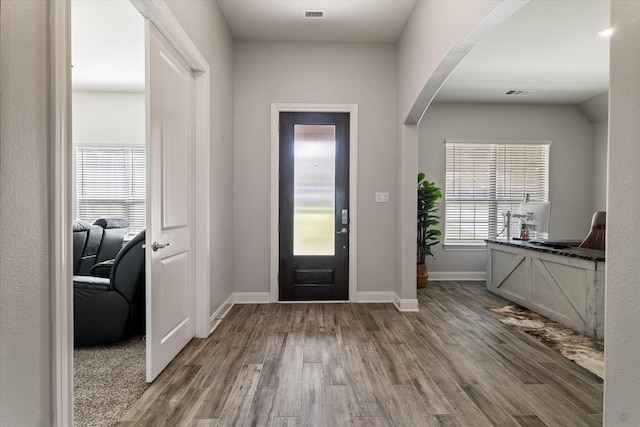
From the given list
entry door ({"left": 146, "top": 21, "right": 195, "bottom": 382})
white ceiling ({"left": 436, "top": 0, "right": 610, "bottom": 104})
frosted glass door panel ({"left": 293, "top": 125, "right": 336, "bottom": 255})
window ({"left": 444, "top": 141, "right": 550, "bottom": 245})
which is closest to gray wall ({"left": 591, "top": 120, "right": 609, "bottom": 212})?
white ceiling ({"left": 436, "top": 0, "right": 610, "bottom": 104})

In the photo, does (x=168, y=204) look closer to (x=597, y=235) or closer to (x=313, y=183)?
(x=313, y=183)

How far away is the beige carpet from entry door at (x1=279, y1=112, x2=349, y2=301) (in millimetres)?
1847

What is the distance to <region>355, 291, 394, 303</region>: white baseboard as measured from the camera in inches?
164

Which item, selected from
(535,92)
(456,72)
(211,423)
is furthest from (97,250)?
(535,92)

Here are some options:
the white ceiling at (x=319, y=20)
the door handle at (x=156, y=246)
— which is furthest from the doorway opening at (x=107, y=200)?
the white ceiling at (x=319, y=20)

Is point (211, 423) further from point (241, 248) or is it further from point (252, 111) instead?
point (252, 111)

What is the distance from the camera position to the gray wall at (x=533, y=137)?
573cm

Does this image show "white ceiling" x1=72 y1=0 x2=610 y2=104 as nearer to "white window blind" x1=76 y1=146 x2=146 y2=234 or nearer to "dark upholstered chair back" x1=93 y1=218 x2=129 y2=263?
"white window blind" x1=76 y1=146 x2=146 y2=234

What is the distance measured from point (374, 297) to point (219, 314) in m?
1.79

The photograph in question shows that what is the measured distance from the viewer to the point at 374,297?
417 centimetres

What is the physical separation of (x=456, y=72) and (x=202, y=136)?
346 centimetres

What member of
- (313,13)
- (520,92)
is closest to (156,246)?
(313,13)

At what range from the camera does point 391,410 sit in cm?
194

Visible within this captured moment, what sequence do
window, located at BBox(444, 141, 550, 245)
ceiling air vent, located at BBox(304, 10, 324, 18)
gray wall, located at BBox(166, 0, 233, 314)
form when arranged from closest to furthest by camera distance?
gray wall, located at BBox(166, 0, 233, 314)
ceiling air vent, located at BBox(304, 10, 324, 18)
window, located at BBox(444, 141, 550, 245)
